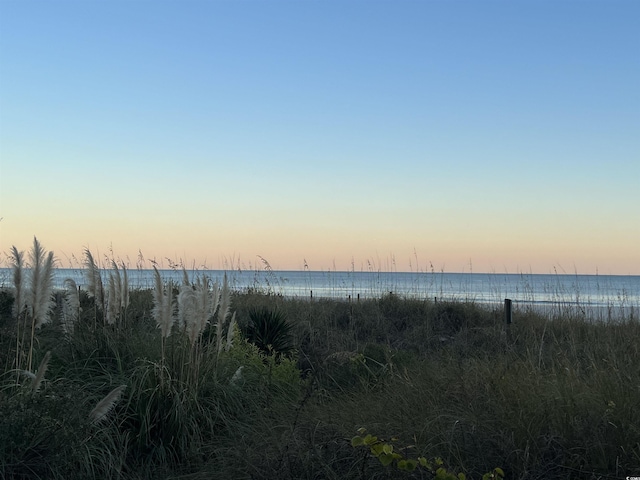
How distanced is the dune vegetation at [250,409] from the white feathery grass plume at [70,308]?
0.02 m

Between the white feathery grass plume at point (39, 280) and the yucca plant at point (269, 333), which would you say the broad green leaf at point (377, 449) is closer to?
the white feathery grass plume at point (39, 280)

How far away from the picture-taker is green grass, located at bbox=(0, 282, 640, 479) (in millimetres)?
4125

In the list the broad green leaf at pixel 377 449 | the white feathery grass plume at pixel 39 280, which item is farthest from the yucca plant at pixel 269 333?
the broad green leaf at pixel 377 449

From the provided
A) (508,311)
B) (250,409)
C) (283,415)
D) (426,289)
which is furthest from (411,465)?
(426,289)

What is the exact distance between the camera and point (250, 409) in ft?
19.3

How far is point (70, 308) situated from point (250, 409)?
2.20m

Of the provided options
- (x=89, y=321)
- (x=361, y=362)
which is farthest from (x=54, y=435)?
(x=361, y=362)

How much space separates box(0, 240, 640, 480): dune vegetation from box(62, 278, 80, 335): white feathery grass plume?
16mm

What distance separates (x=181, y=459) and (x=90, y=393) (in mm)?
943

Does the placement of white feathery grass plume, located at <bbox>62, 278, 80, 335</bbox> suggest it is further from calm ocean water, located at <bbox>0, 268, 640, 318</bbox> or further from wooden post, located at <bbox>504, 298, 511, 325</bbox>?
wooden post, located at <bbox>504, 298, 511, 325</bbox>

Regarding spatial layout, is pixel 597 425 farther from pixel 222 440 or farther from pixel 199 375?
pixel 199 375

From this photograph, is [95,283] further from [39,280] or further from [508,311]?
[508,311]

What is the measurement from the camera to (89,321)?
738 centimetres

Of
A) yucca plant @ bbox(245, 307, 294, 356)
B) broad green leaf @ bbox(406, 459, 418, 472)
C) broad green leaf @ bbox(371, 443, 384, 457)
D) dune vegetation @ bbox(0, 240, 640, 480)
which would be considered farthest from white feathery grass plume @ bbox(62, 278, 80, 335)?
broad green leaf @ bbox(406, 459, 418, 472)
